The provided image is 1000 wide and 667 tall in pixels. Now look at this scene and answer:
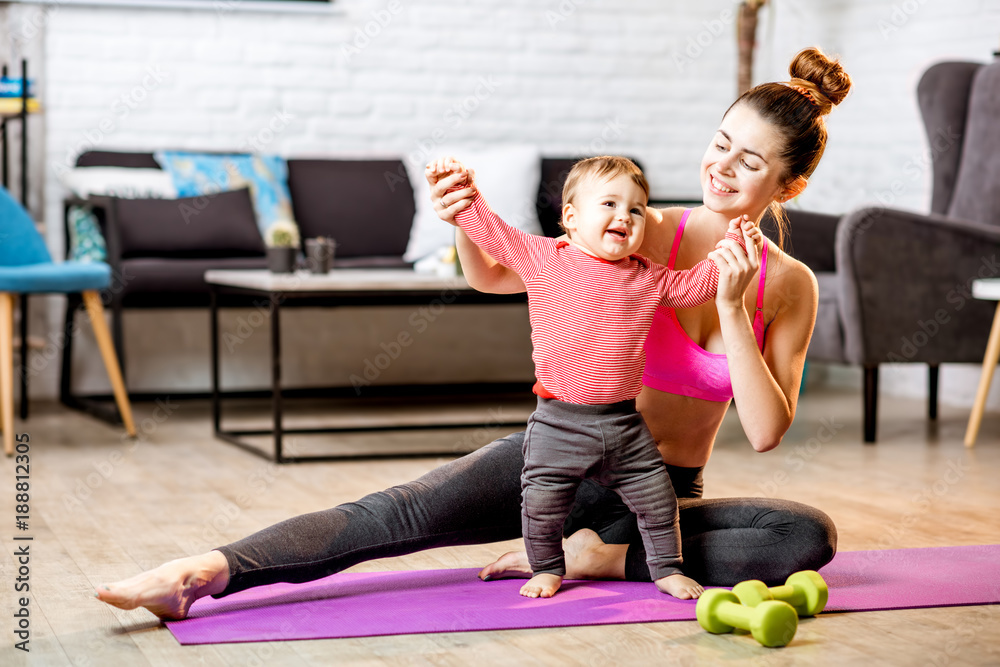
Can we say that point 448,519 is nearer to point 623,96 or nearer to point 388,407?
point 388,407

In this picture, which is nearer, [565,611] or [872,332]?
[565,611]

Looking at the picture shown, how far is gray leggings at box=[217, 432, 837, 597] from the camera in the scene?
65.1 inches

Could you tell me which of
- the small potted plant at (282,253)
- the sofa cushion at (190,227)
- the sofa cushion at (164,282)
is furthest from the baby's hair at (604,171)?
the sofa cushion at (190,227)

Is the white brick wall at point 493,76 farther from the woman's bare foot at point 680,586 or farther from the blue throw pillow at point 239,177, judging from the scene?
the woman's bare foot at point 680,586

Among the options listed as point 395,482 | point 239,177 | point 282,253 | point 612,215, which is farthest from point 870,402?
point 239,177

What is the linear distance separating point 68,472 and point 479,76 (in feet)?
8.20

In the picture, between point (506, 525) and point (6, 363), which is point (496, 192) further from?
point (506, 525)

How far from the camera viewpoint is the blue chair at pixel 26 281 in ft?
10.4

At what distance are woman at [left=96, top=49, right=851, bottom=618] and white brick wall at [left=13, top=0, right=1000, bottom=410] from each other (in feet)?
9.15

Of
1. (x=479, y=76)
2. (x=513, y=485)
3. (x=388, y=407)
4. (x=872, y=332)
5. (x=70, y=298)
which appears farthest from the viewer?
(x=479, y=76)

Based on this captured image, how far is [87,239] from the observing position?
3955mm

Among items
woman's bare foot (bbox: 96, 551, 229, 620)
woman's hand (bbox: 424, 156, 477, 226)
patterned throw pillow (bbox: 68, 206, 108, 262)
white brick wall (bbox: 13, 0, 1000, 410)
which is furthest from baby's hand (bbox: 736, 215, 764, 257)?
white brick wall (bbox: 13, 0, 1000, 410)

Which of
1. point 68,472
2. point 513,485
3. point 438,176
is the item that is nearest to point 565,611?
point 513,485

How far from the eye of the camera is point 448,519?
173 cm
